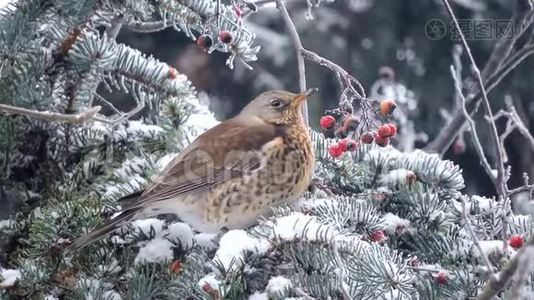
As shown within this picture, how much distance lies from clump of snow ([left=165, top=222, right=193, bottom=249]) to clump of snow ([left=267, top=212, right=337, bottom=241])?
316 millimetres

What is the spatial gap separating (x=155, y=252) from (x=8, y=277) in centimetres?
31

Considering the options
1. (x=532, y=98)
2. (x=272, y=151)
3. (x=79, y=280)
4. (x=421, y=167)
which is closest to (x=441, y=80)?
(x=532, y=98)

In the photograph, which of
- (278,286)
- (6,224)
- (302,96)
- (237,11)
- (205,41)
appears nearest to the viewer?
(278,286)

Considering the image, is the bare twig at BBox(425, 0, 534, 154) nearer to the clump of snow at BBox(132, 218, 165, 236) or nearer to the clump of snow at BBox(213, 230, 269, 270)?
the clump of snow at BBox(132, 218, 165, 236)

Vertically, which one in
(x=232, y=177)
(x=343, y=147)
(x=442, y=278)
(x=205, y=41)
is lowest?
(x=442, y=278)

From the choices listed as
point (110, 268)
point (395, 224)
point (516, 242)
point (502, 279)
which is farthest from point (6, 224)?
point (502, 279)

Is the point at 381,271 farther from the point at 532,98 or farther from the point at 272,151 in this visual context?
the point at 532,98

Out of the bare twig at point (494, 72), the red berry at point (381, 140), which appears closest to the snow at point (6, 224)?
the red berry at point (381, 140)

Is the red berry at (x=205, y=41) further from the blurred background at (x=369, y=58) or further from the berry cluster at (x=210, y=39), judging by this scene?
the blurred background at (x=369, y=58)

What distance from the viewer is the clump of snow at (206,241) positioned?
6.87 feet

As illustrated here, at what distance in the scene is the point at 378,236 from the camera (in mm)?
1985

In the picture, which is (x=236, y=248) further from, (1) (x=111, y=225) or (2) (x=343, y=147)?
(2) (x=343, y=147)

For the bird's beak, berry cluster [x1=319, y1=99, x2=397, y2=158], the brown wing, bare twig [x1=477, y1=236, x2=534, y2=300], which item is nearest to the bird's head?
the bird's beak

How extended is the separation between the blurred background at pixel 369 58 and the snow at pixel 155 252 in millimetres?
2744
